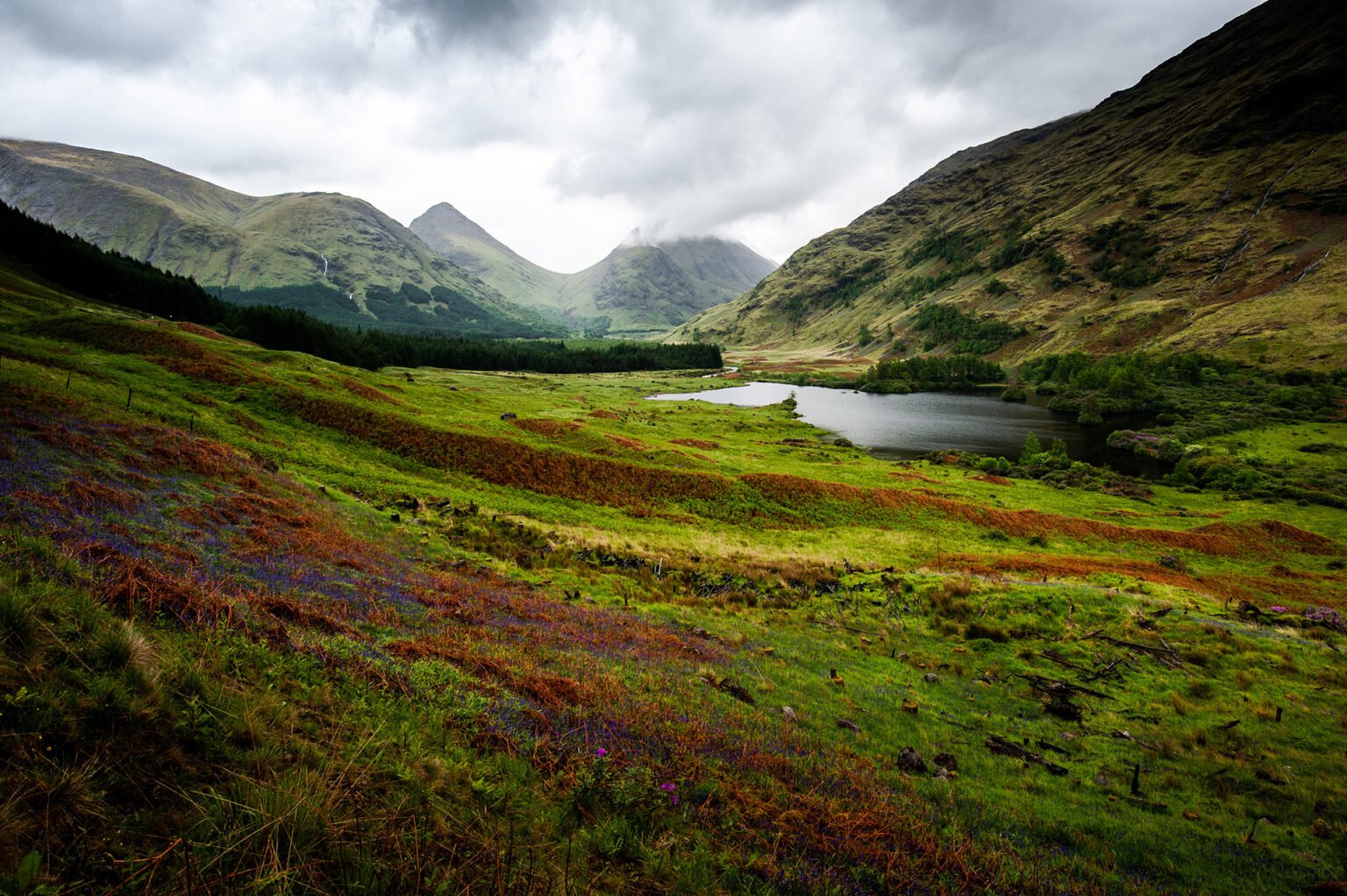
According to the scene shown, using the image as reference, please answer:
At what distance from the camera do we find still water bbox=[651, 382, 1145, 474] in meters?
88.0

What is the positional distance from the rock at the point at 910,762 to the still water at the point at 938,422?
255 feet

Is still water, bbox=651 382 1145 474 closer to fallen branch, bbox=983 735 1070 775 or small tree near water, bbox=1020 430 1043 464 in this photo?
small tree near water, bbox=1020 430 1043 464

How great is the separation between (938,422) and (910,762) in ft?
389

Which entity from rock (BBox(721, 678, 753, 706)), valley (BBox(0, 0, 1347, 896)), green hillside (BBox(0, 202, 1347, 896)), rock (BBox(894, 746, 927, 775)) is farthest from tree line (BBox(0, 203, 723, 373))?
rock (BBox(894, 746, 927, 775))

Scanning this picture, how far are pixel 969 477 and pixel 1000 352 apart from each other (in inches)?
6727

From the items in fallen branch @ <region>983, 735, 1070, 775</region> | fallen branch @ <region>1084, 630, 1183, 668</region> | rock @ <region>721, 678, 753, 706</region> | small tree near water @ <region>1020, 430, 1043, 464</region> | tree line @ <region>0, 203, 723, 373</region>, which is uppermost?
tree line @ <region>0, 203, 723, 373</region>

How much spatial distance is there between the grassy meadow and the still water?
197 ft

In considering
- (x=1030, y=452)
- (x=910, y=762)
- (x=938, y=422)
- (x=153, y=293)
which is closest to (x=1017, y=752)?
(x=910, y=762)

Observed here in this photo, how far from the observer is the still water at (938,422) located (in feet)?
289

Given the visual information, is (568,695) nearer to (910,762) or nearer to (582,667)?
(582,667)

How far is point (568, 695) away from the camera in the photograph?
8.91m

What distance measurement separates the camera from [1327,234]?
15800 centimetres

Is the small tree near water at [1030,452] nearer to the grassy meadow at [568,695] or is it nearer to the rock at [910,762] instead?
the grassy meadow at [568,695]

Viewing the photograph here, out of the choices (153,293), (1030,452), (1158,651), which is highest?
(153,293)
